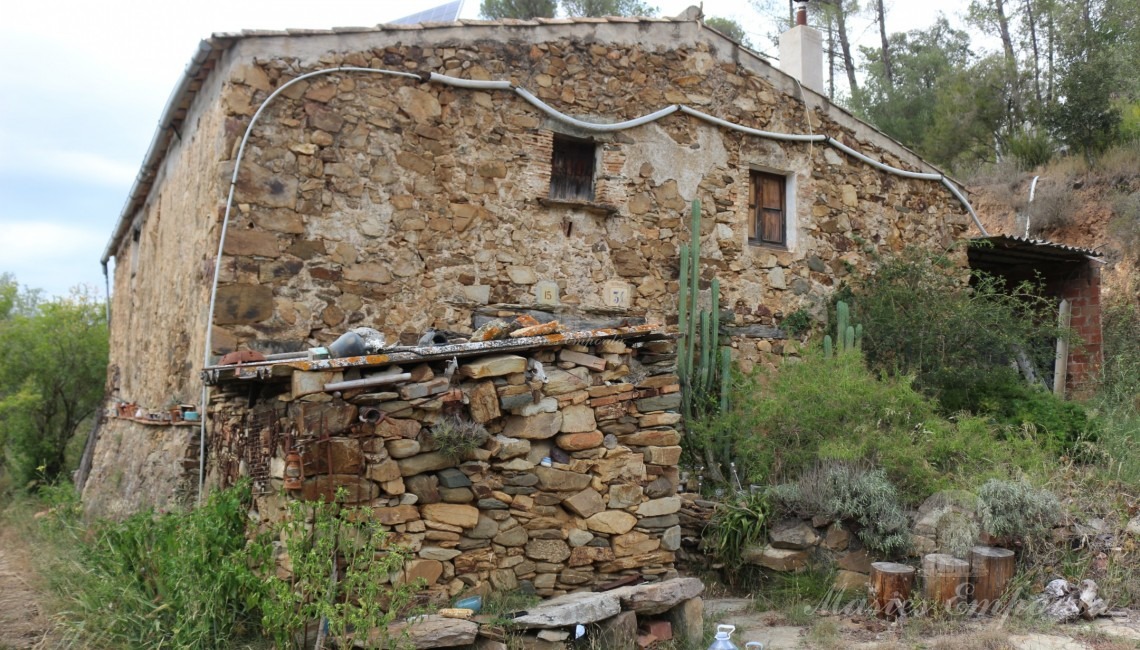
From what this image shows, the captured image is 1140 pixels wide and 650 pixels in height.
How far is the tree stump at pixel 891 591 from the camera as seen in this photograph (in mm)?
5531

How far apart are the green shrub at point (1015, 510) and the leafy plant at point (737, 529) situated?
159cm

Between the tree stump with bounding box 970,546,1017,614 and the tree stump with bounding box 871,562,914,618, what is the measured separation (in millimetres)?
429

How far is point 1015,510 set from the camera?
593cm

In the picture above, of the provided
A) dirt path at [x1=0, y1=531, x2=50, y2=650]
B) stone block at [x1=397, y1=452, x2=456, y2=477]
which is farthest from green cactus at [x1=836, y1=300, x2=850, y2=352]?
dirt path at [x1=0, y1=531, x2=50, y2=650]

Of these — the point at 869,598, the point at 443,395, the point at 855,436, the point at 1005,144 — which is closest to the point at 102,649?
the point at 443,395

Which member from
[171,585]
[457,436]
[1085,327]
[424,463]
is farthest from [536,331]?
[1085,327]

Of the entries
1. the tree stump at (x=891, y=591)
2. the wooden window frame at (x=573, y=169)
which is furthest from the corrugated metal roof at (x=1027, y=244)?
the tree stump at (x=891, y=591)

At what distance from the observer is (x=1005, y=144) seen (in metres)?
18.2

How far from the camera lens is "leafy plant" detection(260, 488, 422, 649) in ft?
13.2

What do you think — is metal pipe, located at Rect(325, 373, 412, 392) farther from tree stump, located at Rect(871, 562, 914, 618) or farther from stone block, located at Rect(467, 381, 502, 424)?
tree stump, located at Rect(871, 562, 914, 618)

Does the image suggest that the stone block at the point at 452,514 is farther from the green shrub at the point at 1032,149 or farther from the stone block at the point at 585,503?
the green shrub at the point at 1032,149

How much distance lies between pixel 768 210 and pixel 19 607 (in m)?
7.88

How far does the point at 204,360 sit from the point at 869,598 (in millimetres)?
5304

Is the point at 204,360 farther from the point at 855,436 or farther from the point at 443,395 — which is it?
the point at 855,436
